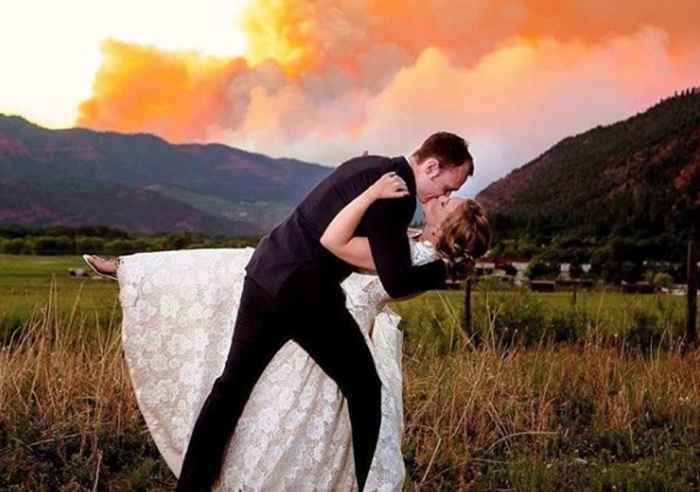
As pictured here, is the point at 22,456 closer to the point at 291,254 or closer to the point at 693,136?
the point at 291,254

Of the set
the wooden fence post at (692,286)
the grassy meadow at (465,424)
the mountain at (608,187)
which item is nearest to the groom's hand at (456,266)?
the grassy meadow at (465,424)

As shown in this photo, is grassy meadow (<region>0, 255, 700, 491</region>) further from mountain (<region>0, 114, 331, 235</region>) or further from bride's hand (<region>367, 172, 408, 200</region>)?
mountain (<region>0, 114, 331, 235</region>)

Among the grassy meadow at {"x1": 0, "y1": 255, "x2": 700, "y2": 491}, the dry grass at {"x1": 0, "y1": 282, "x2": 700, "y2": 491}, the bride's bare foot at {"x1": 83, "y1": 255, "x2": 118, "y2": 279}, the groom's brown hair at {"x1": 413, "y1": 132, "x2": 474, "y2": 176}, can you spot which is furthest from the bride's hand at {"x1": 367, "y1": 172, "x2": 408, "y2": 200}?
the dry grass at {"x1": 0, "y1": 282, "x2": 700, "y2": 491}

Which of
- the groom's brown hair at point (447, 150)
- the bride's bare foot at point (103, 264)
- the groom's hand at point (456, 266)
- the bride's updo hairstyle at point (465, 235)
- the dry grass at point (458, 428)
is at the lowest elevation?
the dry grass at point (458, 428)

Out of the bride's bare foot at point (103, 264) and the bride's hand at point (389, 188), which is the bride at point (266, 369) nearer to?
the bride's bare foot at point (103, 264)

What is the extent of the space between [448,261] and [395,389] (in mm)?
772

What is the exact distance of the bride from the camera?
3.93 m

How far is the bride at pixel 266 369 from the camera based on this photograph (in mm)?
3932

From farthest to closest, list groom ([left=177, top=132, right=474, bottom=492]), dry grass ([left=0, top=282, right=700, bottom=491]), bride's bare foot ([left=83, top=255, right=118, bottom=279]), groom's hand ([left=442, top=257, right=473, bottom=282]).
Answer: dry grass ([left=0, top=282, right=700, bottom=491]) → bride's bare foot ([left=83, top=255, right=118, bottom=279]) → groom's hand ([left=442, top=257, right=473, bottom=282]) → groom ([left=177, top=132, right=474, bottom=492])

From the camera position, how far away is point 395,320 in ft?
14.6

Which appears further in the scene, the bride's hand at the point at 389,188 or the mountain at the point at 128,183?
the mountain at the point at 128,183

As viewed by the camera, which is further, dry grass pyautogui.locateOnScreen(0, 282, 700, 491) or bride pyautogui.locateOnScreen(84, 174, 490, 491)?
dry grass pyautogui.locateOnScreen(0, 282, 700, 491)

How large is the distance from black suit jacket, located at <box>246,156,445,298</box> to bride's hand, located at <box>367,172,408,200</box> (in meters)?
0.04

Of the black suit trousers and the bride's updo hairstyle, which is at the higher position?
the bride's updo hairstyle
